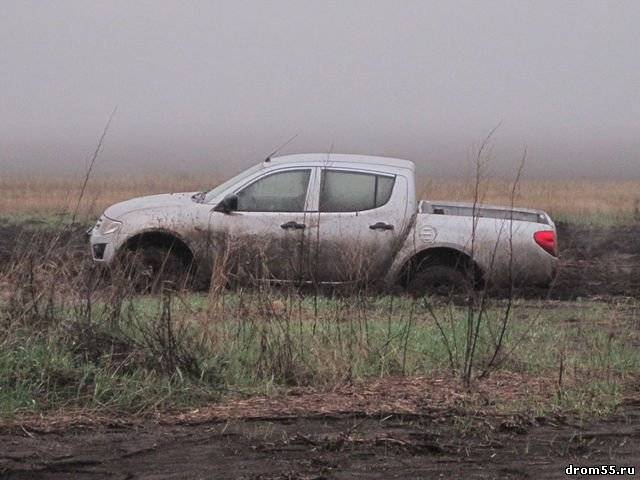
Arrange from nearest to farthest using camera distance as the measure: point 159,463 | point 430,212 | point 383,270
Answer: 1. point 159,463
2. point 383,270
3. point 430,212

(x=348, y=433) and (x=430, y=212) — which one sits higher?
(x=430, y=212)

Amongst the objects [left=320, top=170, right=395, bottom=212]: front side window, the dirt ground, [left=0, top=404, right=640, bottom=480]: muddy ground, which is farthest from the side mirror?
[left=0, top=404, right=640, bottom=480]: muddy ground

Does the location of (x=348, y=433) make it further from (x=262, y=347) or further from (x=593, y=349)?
(x=593, y=349)

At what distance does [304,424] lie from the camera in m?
6.43

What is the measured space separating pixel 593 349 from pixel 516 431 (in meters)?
2.33

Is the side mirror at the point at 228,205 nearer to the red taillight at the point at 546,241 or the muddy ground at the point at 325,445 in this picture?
the red taillight at the point at 546,241

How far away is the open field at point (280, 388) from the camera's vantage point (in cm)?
587

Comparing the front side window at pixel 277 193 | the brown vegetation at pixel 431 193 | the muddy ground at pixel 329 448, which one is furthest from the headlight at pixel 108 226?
the brown vegetation at pixel 431 193

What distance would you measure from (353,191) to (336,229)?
19.5 inches

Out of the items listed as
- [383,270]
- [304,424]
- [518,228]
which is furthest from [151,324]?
[518,228]

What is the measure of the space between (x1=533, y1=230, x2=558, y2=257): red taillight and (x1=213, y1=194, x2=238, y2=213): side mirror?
3119 mm

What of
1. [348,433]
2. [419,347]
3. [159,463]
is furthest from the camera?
[419,347]

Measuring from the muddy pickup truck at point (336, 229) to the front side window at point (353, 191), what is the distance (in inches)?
0.4

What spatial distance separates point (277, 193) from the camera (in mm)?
11828
